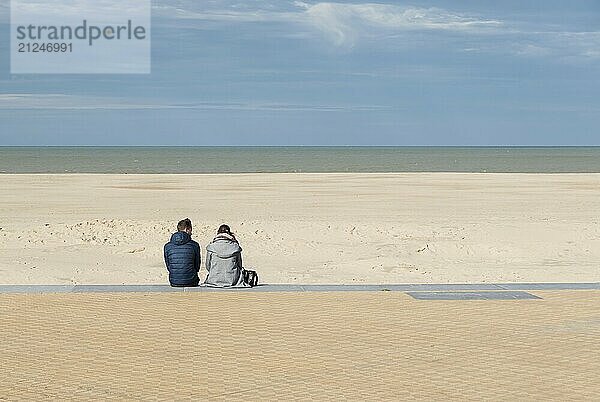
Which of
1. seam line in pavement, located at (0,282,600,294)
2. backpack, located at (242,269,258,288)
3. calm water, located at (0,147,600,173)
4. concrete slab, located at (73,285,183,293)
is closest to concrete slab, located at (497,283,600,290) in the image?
seam line in pavement, located at (0,282,600,294)

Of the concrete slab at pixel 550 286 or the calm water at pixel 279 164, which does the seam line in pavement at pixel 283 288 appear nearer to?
the concrete slab at pixel 550 286

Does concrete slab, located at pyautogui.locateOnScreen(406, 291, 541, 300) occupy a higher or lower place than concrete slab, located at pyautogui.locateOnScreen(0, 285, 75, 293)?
lower

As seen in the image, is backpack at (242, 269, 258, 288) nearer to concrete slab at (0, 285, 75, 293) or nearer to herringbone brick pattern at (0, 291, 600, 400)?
herringbone brick pattern at (0, 291, 600, 400)

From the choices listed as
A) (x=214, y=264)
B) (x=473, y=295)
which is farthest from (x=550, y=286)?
(x=214, y=264)

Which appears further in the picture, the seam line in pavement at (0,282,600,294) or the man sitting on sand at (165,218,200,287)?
the man sitting on sand at (165,218,200,287)

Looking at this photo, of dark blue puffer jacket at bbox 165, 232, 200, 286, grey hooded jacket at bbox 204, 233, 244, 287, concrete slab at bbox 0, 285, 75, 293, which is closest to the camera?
concrete slab at bbox 0, 285, 75, 293

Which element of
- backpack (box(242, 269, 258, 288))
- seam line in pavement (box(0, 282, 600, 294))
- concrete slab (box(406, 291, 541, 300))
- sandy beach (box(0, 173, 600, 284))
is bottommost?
sandy beach (box(0, 173, 600, 284))

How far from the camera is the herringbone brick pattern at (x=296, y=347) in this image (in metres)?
6.81

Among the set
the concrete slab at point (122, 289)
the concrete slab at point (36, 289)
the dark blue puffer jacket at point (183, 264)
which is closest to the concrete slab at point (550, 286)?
the dark blue puffer jacket at point (183, 264)

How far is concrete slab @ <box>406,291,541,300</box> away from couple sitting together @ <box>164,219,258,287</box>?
192cm

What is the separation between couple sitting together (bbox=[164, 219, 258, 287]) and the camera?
1135 centimetres

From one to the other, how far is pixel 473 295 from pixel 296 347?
11.2 ft

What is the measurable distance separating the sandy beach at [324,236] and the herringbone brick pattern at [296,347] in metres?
4.80

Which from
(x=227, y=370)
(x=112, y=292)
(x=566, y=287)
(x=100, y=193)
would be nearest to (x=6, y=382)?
(x=227, y=370)
